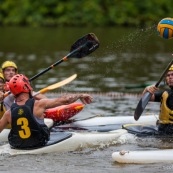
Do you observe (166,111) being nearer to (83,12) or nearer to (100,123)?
(100,123)

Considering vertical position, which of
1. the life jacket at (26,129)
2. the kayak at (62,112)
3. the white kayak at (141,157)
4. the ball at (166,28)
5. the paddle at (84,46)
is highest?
the ball at (166,28)

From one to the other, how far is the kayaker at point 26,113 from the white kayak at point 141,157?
3.73 feet

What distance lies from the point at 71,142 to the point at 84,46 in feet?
13.1

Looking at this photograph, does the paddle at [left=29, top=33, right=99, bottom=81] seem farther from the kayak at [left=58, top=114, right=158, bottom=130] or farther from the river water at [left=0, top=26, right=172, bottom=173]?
the kayak at [left=58, top=114, right=158, bottom=130]

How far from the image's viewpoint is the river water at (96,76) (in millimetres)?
11961

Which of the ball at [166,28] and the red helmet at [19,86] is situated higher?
the ball at [166,28]

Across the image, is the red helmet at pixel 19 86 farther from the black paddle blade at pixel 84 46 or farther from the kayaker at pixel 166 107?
the black paddle blade at pixel 84 46

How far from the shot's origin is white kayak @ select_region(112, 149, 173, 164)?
1198 cm

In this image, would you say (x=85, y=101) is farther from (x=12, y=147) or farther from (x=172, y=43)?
(x=172, y=43)

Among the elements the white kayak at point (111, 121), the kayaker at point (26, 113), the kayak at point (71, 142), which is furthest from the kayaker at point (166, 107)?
the kayaker at point (26, 113)

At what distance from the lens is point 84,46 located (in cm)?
1631

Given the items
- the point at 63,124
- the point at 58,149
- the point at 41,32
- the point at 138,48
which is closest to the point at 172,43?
the point at 138,48

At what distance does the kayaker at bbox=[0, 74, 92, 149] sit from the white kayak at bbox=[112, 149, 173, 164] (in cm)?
114

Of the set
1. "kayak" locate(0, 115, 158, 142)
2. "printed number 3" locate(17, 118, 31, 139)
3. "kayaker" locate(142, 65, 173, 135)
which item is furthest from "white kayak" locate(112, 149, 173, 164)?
"kayak" locate(0, 115, 158, 142)
